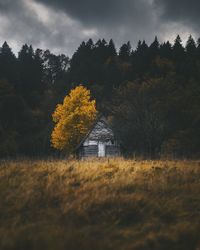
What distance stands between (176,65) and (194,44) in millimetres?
16847

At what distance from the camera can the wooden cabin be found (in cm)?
4416

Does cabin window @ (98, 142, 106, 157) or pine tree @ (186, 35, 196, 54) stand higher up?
pine tree @ (186, 35, 196, 54)

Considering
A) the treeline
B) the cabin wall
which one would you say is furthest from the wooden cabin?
the treeline

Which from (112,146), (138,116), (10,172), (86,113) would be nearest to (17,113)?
(86,113)

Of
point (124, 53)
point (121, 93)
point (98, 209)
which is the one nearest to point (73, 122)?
point (121, 93)

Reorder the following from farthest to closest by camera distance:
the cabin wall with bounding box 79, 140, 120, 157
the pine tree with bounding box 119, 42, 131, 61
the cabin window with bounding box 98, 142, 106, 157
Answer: the pine tree with bounding box 119, 42, 131, 61 < the cabin window with bounding box 98, 142, 106, 157 < the cabin wall with bounding box 79, 140, 120, 157

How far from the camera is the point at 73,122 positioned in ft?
159

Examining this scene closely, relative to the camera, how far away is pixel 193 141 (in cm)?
5134

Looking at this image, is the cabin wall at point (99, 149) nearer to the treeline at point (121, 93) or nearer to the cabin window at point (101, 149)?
the cabin window at point (101, 149)

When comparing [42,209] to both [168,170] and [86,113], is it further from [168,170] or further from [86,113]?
[86,113]

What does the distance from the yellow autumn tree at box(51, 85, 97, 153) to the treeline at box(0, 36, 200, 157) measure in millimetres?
3693

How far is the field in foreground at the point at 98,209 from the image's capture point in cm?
685

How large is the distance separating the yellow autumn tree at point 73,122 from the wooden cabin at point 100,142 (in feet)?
9.22

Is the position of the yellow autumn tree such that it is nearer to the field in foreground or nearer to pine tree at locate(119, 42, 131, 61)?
the field in foreground
